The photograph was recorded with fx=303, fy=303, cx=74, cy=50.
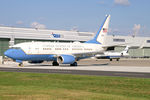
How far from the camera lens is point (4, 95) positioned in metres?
15.2

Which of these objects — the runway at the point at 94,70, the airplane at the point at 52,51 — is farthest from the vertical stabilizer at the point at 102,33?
the runway at the point at 94,70

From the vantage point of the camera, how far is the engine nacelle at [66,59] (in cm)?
5091

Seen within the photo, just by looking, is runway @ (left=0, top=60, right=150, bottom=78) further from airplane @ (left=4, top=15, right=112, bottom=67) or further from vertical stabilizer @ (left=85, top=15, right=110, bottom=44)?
vertical stabilizer @ (left=85, top=15, right=110, bottom=44)

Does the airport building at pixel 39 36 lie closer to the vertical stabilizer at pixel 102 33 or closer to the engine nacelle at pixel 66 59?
the vertical stabilizer at pixel 102 33

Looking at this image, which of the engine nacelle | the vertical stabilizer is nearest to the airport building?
the vertical stabilizer

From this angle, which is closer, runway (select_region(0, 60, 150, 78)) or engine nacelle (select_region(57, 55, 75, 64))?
runway (select_region(0, 60, 150, 78))

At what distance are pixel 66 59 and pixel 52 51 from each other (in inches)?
122

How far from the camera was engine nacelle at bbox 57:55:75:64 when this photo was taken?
50906mm

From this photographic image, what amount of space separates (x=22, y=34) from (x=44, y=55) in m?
55.9

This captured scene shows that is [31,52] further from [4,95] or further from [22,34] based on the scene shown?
[22,34]

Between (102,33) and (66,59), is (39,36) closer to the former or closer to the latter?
(102,33)

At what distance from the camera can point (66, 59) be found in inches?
2008

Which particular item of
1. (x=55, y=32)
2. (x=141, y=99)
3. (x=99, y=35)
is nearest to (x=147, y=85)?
(x=141, y=99)

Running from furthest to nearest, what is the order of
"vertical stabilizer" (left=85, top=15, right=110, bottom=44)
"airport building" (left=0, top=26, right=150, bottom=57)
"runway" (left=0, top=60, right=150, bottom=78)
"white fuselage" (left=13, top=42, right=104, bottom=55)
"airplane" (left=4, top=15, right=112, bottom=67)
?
"airport building" (left=0, top=26, right=150, bottom=57) < "vertical stabilizer" (left=85, top=15, right=110, bottom=44) < "white fuselage" (left=13, top=42, right=104, bottom=55) < "airplane" (left=4, top=15, right=112, bottom=67) < "runway" (left=0, top=60, right=150, bottom=78)
